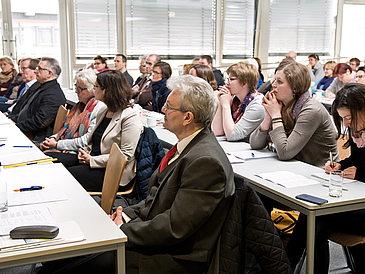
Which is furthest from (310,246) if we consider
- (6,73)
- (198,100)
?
(6,73)

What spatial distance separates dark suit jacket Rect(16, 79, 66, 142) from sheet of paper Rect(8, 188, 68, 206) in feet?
9.41

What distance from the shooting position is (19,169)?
2354 millimetres

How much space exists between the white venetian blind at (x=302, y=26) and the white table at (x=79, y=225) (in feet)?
28.3

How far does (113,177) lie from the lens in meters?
2.27

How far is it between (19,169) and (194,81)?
1.21 metres

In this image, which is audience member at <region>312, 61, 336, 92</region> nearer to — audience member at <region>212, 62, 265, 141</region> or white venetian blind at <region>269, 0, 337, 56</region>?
white venetian blind at <region>269, 0, 337, 56</region>

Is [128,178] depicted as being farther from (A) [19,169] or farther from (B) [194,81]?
(B) [194,81]

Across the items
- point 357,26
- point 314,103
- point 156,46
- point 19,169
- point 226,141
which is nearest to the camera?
point 19,169

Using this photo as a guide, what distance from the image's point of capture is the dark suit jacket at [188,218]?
1535 millimetres

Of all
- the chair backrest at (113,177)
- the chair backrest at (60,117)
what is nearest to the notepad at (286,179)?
the chair backrest at (113,177)

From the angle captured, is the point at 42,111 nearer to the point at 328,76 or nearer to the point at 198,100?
the point at 198,100

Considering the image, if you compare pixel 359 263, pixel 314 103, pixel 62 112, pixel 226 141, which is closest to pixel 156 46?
pixel 62 112

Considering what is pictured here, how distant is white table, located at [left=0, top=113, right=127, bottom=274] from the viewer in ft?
4.30

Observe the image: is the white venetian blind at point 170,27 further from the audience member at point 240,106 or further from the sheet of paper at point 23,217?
the sheet of paper at point 23,217
